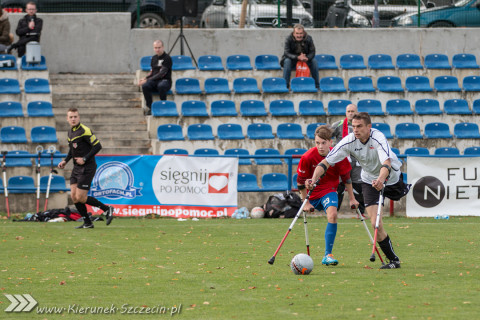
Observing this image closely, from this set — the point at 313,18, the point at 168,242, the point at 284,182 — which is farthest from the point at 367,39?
the point at 168,242

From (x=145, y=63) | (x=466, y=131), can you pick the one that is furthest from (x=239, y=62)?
(x=466, y=131)

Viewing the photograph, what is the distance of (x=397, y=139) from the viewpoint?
71.7ft

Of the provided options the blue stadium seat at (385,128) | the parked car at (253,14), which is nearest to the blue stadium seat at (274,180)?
the blue stadium seat at (385,128)

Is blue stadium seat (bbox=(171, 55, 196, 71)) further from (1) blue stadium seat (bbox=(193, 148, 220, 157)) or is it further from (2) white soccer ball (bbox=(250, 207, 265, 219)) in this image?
(2) white soccer ball (bbox=(250, 207, 265, 219))

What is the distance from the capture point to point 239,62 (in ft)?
80.2

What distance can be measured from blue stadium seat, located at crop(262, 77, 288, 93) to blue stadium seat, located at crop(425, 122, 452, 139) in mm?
4045

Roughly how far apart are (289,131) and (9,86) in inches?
300

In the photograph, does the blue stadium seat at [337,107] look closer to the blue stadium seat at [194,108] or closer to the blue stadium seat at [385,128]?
the blue stadium seat at [385,128]

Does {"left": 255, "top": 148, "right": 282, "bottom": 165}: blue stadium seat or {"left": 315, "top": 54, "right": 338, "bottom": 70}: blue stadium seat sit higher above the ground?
{"left": 315, "top": 54, "right": 338, "bottom": 70}: blue stadium seat

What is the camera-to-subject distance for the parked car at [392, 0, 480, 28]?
2759 centimetres

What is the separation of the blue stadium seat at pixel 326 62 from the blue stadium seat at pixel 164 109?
17.0ft

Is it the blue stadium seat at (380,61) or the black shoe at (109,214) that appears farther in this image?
the blue stadium seat at (380,61)

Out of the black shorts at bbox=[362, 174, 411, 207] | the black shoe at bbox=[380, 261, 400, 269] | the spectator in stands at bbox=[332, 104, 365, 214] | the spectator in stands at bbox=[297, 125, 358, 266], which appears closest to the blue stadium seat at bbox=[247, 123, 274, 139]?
the spectator in stands at bbox=[332, 104, 365, 214]

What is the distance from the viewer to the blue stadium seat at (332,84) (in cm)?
2326
